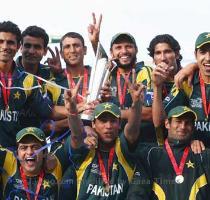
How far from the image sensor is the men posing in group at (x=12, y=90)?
5965 mm

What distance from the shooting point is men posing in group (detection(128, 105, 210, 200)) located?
5555 millimetres

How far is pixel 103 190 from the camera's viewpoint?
220 inches

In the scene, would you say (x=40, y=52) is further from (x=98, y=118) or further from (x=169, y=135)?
(x=169, y=135)

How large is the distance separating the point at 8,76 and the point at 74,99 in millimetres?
1005

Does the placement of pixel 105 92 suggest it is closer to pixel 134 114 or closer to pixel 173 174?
pixel 134 114

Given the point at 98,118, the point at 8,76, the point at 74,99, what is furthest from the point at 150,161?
the point at 8,76

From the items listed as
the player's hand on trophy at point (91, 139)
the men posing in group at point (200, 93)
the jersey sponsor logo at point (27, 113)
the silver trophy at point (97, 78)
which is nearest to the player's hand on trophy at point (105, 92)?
the silver trophy at point (97, 78)

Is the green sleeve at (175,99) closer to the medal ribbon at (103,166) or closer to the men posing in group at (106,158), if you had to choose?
the men posing in group at (106,158)

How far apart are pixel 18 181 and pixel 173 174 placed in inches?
59.6

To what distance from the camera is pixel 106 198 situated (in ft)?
18.2

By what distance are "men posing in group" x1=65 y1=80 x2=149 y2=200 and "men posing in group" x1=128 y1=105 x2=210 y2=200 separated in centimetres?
14

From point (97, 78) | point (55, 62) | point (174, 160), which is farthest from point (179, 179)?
point (55, 62)

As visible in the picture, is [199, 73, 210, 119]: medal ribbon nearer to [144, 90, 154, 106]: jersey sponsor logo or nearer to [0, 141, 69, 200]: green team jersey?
[144, 90, 154, 106]: jersey sponsor logo

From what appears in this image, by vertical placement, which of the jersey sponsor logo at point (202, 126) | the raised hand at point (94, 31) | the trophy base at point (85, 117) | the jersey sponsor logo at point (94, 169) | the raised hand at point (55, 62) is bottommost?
the jersey sponsor logo at point (94, 169)
